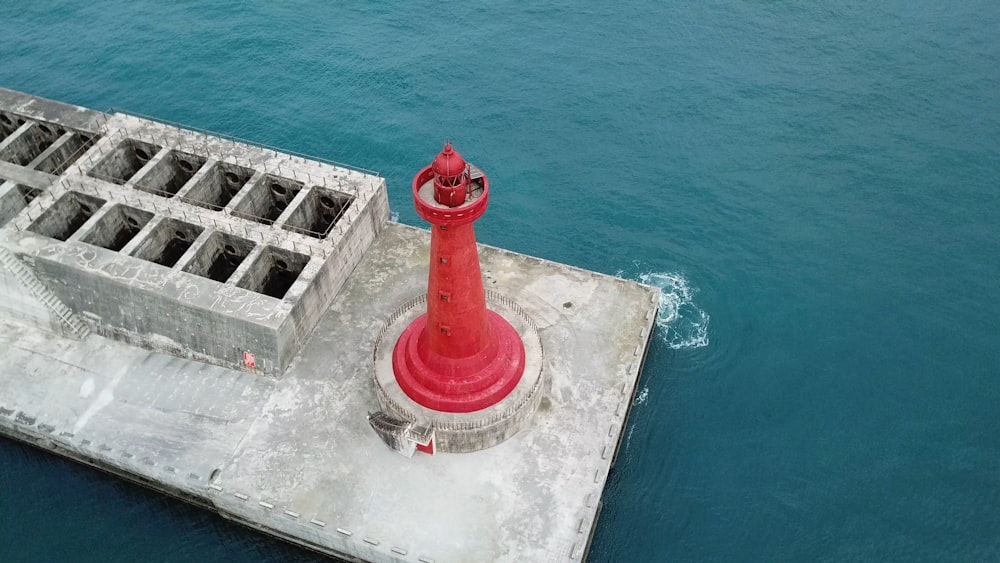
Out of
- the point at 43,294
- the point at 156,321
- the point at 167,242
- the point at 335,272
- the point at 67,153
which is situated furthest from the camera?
the point at 67,153

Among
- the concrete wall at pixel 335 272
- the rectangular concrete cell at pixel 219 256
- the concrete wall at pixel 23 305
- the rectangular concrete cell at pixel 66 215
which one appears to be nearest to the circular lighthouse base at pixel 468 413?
the concrete wall at pixel 335 272

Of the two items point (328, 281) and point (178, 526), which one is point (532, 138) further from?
point (178, 526)

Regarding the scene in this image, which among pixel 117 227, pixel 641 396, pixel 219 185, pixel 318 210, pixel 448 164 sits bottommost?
pixel 641 396

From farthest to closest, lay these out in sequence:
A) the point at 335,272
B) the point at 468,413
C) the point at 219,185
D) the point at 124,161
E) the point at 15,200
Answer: the point at 124,161
the point at 219,185
the point at 15,200
the point at 335,272
the point at 468,413

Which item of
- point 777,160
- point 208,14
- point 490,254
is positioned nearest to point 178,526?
point 490,254

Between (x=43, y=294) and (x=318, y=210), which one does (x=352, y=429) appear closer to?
(x=318, y=210)

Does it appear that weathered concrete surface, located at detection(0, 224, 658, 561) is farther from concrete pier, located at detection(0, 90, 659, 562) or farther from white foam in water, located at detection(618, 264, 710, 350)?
white foam in water, located at detection(618, 264, 710, 350)

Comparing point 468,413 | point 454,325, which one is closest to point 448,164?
point 454,325
